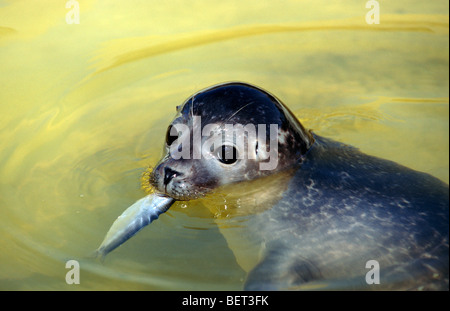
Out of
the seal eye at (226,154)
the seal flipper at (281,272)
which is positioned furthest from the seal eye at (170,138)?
the seal flipper at (281,272)

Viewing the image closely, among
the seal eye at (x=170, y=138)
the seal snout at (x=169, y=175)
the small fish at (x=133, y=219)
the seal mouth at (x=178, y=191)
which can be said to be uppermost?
the seal eye at (x=170, y=138)

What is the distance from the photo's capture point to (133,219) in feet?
12.4

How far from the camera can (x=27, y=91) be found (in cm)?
580

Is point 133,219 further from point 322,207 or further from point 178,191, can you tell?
point 322,207

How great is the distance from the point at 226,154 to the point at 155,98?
2035 mm

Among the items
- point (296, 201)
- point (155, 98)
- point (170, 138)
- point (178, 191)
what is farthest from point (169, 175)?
point (155, 98)

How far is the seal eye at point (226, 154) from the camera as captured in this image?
13.1 ft

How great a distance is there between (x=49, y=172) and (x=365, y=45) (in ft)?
12.2

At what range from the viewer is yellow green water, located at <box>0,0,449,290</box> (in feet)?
12.8

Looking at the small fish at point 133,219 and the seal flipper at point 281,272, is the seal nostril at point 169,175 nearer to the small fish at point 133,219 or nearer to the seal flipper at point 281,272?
the small fish at point 133,219
